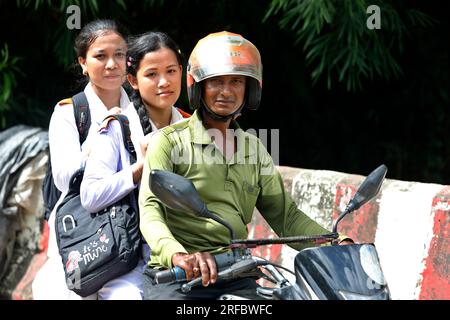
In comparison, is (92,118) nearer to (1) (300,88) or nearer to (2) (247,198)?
(2) (247,198)

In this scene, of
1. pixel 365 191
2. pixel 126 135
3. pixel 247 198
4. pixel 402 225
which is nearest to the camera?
pixel 365 191

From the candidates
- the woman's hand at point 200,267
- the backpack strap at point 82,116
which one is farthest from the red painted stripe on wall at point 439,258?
the woman's hand at point 200,267

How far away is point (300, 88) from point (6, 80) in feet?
8.29

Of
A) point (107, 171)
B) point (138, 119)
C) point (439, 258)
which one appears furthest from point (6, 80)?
point (439, 258)

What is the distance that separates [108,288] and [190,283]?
917 mm

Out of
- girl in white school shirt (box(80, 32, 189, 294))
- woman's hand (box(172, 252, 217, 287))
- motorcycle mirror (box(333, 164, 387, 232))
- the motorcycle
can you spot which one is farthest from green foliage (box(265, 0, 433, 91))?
woman's hand (box(172, 252, 217, 287))

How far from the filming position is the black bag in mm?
3588

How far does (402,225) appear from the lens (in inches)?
182

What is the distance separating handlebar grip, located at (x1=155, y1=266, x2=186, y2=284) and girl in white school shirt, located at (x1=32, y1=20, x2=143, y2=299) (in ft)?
2.54

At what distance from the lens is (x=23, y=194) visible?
639cm

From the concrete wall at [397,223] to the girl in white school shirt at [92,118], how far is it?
135 centimetres

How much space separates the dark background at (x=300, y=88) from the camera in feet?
24.7

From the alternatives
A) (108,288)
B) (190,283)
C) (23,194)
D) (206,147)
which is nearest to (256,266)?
(190,283)

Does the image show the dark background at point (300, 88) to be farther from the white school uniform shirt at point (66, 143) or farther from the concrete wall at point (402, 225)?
the white school uniform shirt at point (66, 143)
